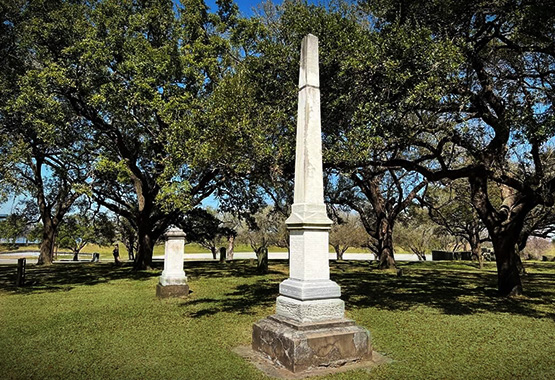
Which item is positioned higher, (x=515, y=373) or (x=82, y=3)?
(x=82, y=3)

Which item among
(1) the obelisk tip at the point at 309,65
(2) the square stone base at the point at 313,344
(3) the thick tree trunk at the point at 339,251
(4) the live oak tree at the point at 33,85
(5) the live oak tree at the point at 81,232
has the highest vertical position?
(4) the live oak tree at the point at 33,85

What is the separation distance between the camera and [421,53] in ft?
27.2

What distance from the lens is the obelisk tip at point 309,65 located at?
20.1ft

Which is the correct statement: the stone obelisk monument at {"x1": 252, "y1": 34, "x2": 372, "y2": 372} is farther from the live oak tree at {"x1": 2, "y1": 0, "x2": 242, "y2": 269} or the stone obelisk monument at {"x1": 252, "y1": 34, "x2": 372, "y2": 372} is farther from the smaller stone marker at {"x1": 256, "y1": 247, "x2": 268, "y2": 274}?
the smaller stone marker at {"x1": 256, "y1": 247, "x2": 268, "y2": 274}

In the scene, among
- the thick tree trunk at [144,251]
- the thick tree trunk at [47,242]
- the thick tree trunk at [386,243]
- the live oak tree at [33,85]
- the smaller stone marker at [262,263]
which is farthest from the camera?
the thick tree trunk at [47,242]

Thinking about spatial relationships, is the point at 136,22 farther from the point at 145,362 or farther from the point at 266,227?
the point at 266,227

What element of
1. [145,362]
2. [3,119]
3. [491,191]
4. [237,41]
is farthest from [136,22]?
[491,191]

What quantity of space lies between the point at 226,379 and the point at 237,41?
1545cm

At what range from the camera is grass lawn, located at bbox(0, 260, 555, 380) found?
5.01m

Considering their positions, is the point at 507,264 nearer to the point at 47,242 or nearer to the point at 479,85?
the point at 479,85

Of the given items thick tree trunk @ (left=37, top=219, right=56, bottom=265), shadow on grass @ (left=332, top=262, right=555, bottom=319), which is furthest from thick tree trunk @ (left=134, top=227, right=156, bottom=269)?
shadow on grass @ (left=332, top=262, right=555, bottom=319)

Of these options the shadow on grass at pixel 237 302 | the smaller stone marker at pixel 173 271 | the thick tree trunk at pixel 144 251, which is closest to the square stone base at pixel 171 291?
the smaller stone marker at pixel 173 271

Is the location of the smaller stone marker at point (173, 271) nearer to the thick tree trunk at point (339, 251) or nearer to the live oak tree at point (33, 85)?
the live oak tree at point (33, 85)

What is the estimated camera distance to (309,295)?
5.25 m
